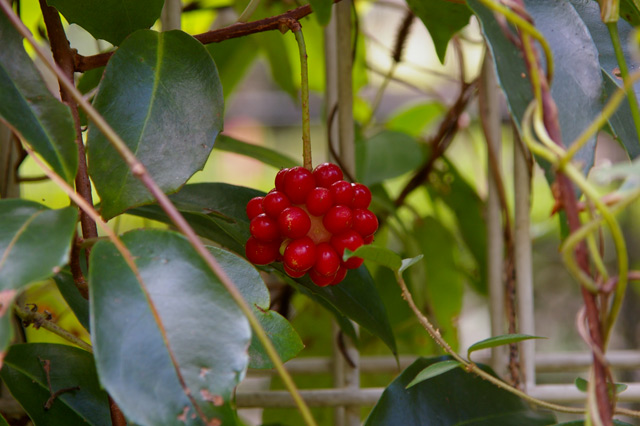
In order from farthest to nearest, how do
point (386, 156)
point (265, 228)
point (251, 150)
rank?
1. point (386, 156)
2. point (251, 150)
3. point (265, 228)

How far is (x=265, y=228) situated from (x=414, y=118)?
0.65 metres

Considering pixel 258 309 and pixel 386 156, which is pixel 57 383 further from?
pixel 386 156

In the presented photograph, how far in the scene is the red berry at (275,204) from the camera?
41 centimetres

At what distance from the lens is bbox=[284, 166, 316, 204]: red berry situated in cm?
42

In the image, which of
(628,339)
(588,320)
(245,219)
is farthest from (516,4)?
(628,339)

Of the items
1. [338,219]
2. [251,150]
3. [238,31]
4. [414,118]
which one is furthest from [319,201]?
[414,118]

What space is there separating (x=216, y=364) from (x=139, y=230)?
9 centimetres

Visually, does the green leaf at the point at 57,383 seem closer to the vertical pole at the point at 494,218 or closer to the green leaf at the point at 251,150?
the green leaf at the point at 251,150

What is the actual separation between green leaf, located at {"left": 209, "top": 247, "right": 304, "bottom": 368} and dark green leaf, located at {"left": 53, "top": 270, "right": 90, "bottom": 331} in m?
0.14

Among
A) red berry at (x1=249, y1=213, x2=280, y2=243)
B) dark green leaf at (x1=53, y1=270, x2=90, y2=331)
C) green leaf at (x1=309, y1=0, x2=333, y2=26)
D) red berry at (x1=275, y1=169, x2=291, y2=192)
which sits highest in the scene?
green leaf at (x1=309, y1=0, x2=333, y2=26)

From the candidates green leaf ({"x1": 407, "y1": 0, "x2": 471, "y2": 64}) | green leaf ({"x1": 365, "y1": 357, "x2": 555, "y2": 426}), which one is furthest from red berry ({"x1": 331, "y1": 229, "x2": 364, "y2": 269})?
green leaf ({"x1": 407, "y1": 0, "x2": 471, "y2": 64})

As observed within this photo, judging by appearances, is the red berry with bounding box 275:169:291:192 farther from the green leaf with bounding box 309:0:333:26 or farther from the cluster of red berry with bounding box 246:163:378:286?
the green leaf with bounding box 309:0:333:26

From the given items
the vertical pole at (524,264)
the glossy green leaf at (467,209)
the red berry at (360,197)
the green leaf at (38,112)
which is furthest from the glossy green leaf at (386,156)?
the green leaf at (38,112)

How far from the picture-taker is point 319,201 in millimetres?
414
